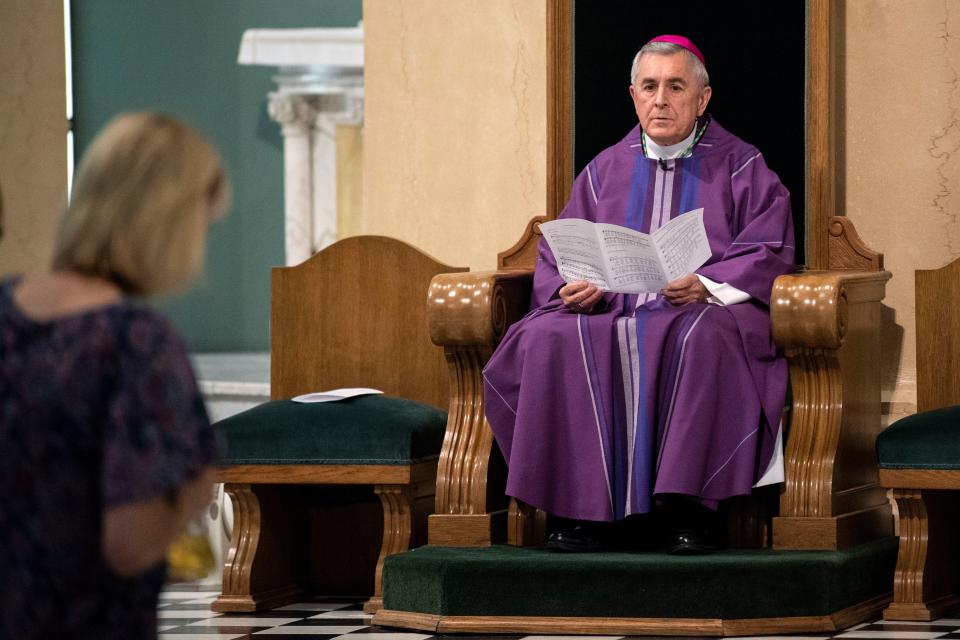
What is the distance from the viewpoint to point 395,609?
4.32m

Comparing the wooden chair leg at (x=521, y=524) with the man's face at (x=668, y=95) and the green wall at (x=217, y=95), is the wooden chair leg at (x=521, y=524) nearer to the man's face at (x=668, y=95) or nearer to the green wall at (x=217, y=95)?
the man's face at (x=668, y=95)

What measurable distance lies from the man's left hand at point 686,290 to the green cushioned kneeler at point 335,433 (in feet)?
2.59

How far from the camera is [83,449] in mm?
1912

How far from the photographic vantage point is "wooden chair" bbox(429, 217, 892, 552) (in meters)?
4.30

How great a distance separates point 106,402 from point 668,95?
3246 millimetres

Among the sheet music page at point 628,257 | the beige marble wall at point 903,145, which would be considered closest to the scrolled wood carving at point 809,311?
the sheet music page at point 628,257

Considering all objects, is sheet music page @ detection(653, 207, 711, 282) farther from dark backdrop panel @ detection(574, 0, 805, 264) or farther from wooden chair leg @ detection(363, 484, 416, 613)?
wooden chair leg @ detection(363, 484, 416, 613)

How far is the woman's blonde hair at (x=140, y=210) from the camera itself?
1.91 metres

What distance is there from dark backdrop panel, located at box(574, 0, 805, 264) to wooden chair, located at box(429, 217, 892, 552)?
0.51m

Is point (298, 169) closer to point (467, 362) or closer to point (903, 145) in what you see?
point (903, 145)

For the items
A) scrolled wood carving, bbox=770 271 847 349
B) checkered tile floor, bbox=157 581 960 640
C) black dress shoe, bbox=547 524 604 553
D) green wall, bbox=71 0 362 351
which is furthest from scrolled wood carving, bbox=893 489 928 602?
green wall, bbox=71 0 362 351

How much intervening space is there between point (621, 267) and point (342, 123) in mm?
7525

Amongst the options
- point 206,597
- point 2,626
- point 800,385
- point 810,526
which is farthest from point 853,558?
point 2,626

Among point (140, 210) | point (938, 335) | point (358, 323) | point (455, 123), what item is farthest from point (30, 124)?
point (140, 210)
